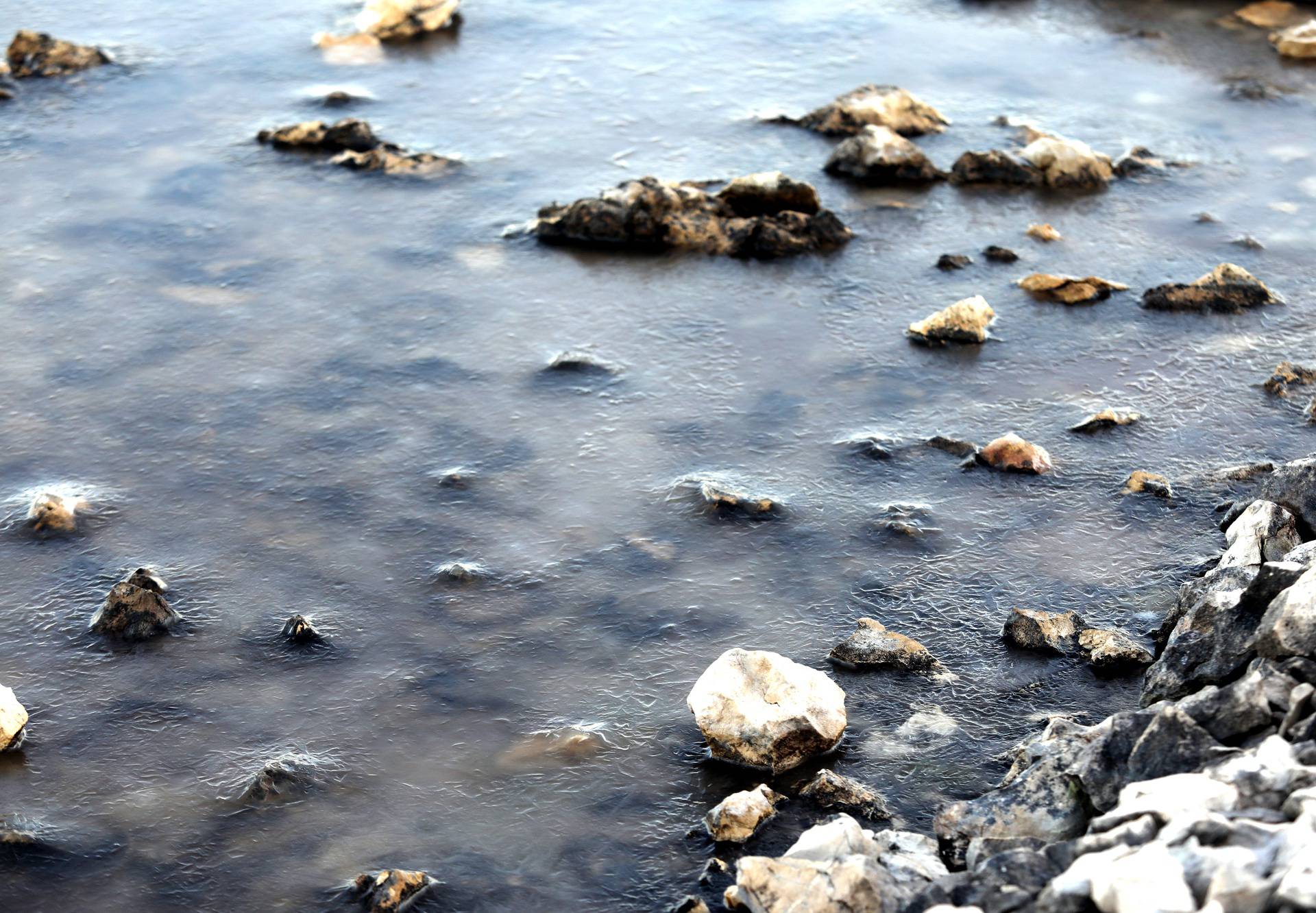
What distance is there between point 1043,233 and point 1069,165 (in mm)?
1449

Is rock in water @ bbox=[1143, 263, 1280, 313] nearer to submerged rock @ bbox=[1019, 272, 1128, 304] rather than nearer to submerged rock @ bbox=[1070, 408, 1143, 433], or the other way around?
submerged rock @ bbox=[1019, 272, 1128, 304]

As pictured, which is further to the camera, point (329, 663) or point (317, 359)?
point (317, 359)

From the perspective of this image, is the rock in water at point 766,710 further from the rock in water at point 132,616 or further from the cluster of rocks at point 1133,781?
the rock in water at point 132,616

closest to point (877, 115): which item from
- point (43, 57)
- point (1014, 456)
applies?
point (1014, 456)

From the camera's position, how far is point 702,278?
14734mm

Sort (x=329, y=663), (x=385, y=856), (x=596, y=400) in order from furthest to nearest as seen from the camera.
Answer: (x=596, y=400)
(x=329, y=663)
(x=385, y=856)

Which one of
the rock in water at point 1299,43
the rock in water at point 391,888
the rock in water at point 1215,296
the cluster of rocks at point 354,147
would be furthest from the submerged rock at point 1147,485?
the rock in water at point 1299,43

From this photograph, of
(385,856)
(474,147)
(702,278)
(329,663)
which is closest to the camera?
(385,856)

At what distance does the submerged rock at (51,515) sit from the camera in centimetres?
1077

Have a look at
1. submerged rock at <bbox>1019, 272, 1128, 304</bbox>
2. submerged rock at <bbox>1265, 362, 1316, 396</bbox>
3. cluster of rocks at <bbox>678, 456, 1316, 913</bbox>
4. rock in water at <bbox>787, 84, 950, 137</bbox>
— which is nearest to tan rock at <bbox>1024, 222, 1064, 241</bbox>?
submerged rock at <bbox>1019, 272, 1128, 304</bbox>

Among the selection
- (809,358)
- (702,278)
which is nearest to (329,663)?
(809,358)

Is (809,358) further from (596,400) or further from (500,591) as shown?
(500,591)

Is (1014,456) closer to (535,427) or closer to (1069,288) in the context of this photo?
(1069,288)

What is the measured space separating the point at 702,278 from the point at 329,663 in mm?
6462
